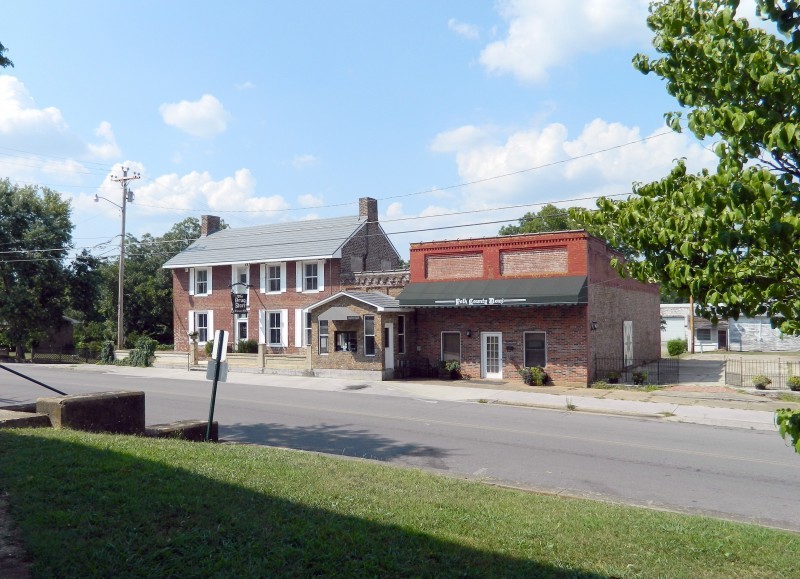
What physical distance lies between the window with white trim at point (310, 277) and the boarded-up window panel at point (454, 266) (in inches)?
317

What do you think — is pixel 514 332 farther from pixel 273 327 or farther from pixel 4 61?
pixel 4 61

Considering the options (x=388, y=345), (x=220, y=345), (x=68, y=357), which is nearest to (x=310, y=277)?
(x=388, y=345)

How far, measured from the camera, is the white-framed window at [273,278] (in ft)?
120

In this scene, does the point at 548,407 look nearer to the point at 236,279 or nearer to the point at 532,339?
the point at 532,339

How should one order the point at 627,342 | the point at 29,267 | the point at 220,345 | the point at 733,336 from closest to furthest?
the point at 220,345, the point at 627,342, the point at 29,267, the point at 733,336

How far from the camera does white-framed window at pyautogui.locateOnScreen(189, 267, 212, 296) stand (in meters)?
39.3

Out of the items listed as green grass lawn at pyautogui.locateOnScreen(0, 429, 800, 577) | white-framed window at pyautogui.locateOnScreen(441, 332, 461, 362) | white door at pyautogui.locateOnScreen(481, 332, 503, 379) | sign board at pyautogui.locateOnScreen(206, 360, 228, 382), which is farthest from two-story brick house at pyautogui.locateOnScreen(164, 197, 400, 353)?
green grass lawn at pyautogui.locateOnScreen(0, 429, 800, 577)

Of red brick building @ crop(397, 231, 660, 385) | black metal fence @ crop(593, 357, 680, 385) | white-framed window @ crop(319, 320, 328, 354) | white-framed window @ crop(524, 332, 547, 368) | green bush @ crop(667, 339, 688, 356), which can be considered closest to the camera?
red brick building @ crop(397, 231, 660, 385)

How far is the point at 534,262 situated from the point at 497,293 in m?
2.06

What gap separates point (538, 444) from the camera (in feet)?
46.0

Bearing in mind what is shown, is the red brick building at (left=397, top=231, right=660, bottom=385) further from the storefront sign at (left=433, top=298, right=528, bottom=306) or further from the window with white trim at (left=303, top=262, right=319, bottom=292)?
the window with white trim at (left=303, top=262, right=319, bottom=292)

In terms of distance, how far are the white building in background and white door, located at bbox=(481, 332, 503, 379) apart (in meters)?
35.9

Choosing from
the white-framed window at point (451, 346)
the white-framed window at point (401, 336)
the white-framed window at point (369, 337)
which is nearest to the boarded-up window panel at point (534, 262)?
the white-framed window at point (451, 346)

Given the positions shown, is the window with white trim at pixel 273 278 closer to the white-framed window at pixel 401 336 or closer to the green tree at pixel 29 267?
the white-framed window at pixel 401 336
